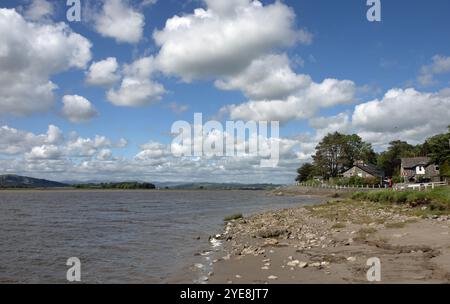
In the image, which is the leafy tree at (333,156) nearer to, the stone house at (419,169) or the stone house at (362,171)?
the stone house at (362,171)

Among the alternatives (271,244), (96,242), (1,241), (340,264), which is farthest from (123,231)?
(340,264)

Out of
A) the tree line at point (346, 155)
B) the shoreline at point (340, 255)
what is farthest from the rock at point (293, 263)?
the tree line at point (346, 155)

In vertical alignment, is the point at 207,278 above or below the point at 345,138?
below

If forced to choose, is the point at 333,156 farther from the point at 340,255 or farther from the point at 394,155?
the point at 340,255

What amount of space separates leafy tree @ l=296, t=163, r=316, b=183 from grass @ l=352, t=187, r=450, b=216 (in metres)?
96.5

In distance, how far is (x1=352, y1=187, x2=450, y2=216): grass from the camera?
102ft

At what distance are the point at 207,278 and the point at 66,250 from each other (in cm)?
1283

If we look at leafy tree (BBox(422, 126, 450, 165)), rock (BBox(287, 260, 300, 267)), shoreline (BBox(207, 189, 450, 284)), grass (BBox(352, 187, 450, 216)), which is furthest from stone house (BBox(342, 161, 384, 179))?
rock (BBox(287, 260, 300, 267))

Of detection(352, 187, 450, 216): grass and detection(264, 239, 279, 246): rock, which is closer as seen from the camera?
detection(264, 239, 279, 246): rock

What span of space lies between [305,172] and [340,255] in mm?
136401

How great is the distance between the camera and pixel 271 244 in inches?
876

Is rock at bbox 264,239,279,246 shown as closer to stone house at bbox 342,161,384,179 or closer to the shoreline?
the shoreline

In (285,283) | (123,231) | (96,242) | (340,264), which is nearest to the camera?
(285,283)
